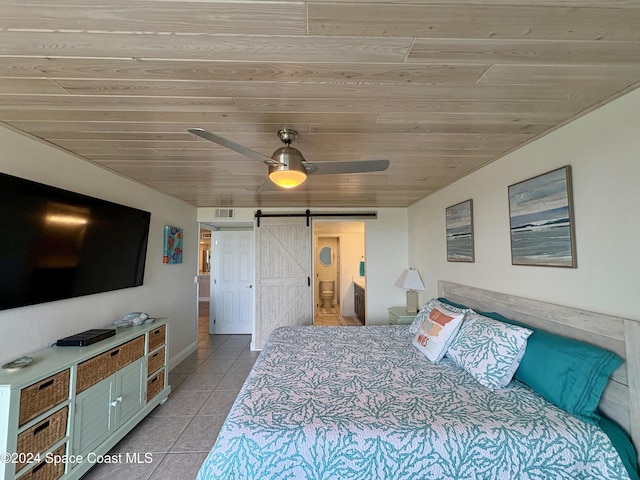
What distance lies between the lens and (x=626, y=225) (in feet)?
4.64

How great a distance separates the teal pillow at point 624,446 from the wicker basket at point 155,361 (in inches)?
130

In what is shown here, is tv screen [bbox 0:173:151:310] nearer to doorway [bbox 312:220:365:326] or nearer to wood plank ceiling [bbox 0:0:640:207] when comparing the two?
wood plank ceiling [bbox 0:0:640:207]

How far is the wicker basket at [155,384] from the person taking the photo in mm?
2613

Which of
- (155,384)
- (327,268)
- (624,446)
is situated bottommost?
(155,384)

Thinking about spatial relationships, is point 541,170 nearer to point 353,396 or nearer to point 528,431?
point 528,431

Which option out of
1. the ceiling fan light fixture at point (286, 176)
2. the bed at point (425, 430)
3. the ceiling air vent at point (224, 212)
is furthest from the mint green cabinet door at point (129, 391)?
the ceiling air vent at point (224, 212)

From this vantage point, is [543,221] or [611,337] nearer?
[611,337]

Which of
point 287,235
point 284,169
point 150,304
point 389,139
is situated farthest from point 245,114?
point 287,235

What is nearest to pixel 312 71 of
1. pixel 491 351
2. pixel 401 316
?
pixel 491 351

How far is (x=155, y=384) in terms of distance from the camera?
2713mm

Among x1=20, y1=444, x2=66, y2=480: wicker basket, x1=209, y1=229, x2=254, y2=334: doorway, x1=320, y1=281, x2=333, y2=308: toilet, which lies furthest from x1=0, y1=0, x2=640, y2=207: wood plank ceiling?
x1=320, y1=281, x2=333, y2=308: toilet

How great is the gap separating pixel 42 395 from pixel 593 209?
11.0 ft

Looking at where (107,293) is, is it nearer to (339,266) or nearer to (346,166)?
(346,166)

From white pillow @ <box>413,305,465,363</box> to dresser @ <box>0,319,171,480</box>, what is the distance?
2480 millimetres
